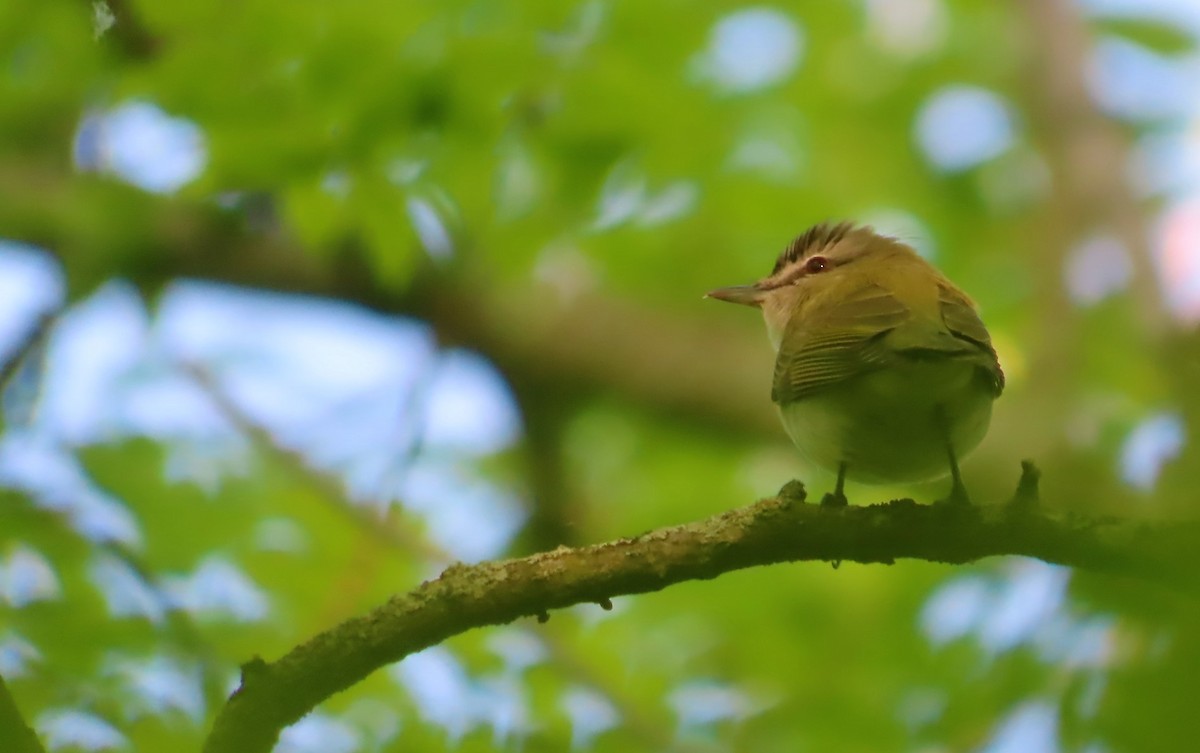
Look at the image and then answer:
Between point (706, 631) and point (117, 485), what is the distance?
312 centimetres

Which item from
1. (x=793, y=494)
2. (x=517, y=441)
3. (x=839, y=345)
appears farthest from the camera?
(x=517, y=441)

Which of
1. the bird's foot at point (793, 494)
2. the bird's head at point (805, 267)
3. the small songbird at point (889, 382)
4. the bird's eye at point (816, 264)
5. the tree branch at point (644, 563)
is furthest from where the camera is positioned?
the bird's eye at point (816, 264)

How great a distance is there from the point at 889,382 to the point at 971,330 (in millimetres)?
396

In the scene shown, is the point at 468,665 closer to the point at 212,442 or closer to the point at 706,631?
the point at 706,631

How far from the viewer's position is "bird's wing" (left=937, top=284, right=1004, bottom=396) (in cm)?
391

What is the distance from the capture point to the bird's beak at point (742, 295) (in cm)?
552

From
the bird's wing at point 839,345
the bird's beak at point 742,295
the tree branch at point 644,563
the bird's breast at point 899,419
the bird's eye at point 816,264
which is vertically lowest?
the tree branch at point 644,563

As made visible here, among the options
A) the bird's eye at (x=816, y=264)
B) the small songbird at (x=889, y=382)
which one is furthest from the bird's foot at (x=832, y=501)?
the bird's eye at (x=816, y=264)

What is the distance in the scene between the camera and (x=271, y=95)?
5.03 metres

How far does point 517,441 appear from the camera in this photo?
27.8 ft

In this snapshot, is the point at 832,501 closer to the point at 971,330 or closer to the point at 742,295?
the point at 971,330

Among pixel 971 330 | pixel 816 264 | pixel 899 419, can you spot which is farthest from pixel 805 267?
pixel 899 419

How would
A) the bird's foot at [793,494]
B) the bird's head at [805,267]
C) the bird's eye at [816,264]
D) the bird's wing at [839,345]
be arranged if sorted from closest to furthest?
the bird's foot at [793,494]
the bird's wing at [839,345]
the bird's head at [805,267]
the bird's eye at [816,264]

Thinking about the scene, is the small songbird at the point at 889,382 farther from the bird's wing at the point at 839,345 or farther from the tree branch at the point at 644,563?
the tree branch at the point at 644,563
